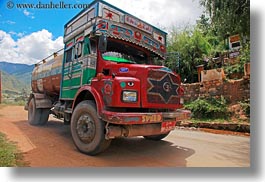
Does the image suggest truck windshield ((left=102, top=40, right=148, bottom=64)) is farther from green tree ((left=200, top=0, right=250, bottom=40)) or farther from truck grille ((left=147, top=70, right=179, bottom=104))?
green tree ((left=200, top=0, right=250, bottom=40))

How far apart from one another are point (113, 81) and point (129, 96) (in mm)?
278

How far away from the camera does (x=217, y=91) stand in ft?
25.4

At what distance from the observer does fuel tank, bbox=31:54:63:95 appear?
199 inches

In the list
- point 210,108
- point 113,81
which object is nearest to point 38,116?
point 113,81

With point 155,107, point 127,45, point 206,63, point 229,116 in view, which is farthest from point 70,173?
point 206,63

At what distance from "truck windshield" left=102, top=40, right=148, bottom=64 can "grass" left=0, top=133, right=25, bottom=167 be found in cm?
187

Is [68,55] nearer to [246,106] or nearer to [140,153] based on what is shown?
[140,153]

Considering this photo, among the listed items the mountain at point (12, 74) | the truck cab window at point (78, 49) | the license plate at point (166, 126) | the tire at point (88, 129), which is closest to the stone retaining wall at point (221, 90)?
the license plate at point (166, 126)

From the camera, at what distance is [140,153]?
3729 millimetres

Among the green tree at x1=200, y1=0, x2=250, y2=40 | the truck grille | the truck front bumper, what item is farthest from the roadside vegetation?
the truck front bumper

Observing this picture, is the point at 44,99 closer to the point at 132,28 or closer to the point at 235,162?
the point at 132,28

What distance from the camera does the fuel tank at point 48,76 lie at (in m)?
5.05

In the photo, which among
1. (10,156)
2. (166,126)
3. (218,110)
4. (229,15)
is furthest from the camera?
(218,110)

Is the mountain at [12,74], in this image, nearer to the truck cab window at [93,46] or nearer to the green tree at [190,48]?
the truck cab window at [93,46]
